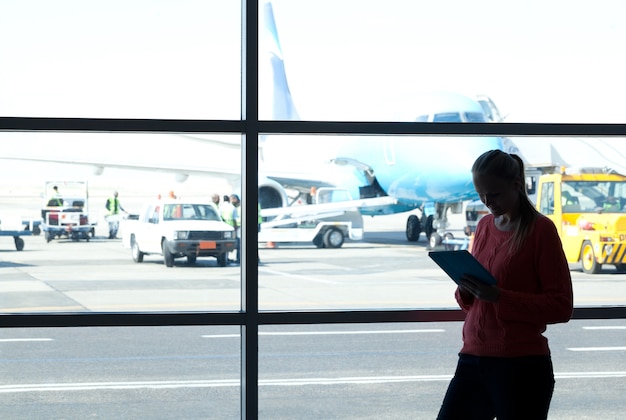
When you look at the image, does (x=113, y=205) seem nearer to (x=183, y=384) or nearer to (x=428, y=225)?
(x=183, y=384)

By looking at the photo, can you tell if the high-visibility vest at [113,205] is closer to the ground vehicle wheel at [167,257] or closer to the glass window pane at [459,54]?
the ground vehicle wheel at [167,257]

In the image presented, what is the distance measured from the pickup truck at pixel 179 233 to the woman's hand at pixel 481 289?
0.95 m

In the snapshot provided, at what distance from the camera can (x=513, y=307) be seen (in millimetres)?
1625

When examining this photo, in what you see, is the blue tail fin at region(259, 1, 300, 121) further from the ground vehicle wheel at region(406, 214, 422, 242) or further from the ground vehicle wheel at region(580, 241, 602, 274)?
the ground vehicle wheel at region(406, 214, 422, 242)

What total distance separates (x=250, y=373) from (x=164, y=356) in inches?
65.8

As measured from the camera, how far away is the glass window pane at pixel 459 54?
4.16 metres

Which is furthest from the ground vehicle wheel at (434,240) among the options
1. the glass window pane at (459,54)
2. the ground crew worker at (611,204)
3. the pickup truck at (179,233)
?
the pickup truck at (179,233)

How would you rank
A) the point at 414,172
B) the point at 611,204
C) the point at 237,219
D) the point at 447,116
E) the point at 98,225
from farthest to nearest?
1. the point at 414,172
2. the point at 447,116
3. the point at 611,204
4. the point at 98,225
5. the point at 237,219

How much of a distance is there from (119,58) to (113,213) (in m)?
0.66

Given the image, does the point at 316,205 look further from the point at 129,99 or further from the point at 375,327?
the point at 129,99

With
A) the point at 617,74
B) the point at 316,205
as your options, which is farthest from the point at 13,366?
the point at 316,205

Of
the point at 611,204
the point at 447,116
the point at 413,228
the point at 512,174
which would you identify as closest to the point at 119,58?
the point at 512,174

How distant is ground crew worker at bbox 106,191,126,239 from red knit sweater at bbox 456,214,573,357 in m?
1.72

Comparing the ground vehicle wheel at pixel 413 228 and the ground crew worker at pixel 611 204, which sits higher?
the ground crew worker at pixel 611 204
